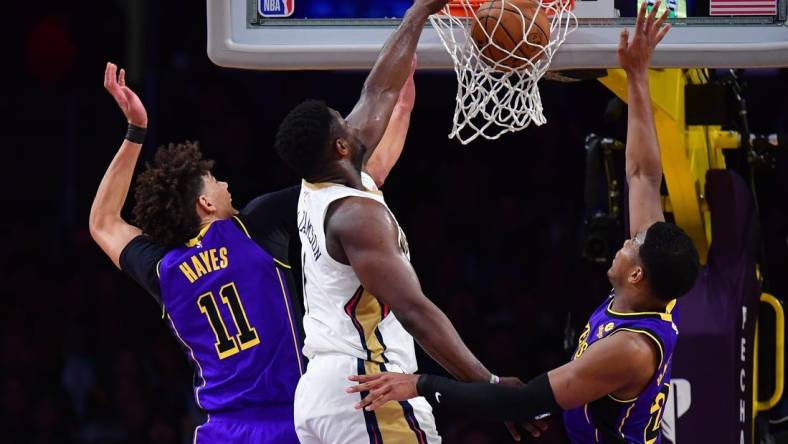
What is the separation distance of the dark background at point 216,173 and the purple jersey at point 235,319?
3762 millimetres

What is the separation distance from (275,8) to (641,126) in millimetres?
1358

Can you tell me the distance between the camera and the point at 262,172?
9.24m

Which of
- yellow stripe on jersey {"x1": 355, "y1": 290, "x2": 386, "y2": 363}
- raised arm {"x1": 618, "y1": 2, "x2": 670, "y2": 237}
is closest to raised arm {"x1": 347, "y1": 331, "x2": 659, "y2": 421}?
yellow stripe on jersey {"x1": 355, "y1": 290, "x2": 386, "y2": 363}

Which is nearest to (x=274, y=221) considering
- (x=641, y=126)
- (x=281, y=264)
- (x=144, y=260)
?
(x=281, y=264)

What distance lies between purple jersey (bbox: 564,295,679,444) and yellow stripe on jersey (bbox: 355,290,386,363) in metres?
0.63

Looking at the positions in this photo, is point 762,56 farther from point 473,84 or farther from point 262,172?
point 262,172

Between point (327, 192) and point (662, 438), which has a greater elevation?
point (327, 192)

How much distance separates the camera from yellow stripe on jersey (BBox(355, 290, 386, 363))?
374cm

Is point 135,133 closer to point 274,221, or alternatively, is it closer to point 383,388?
point 274,221

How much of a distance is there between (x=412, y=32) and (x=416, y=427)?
131 cm

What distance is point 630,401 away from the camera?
3.78 m

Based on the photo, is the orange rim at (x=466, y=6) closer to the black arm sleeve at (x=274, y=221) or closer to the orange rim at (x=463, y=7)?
the orange rim at (x=463, y=7)

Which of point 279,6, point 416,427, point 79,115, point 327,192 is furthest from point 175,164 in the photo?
point 79,115

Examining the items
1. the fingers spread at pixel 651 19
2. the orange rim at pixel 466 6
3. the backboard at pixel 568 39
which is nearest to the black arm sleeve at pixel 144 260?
the backboard at pixel 568 39
